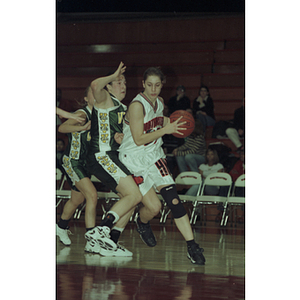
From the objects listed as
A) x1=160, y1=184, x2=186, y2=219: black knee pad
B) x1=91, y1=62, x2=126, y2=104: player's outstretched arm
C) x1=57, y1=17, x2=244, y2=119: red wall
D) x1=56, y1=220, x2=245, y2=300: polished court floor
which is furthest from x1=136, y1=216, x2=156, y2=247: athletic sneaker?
x1=57, y1=17, x2=244, y2=119: red wall

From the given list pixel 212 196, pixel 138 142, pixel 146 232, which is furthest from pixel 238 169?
pixel 138 142

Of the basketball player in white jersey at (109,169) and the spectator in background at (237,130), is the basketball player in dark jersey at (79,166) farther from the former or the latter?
the spectator in background at (237,130)

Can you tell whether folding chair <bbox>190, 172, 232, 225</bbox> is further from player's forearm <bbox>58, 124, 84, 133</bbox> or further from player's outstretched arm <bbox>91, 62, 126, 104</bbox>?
player's outstretched arm <bbox>91, 62, 126, 104</bbox>

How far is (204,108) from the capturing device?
28.2 feet

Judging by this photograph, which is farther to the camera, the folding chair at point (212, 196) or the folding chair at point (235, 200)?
the folding chair at point (212, 196)

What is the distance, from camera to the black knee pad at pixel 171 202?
379 cm

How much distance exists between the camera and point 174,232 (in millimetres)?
6039

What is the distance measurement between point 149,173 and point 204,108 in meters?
4.78

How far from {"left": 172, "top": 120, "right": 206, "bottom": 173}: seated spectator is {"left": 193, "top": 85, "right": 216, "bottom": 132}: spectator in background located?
0.87 metres

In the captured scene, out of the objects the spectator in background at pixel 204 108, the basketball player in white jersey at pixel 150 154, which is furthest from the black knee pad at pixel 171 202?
the spectator in background at pixel 204 108

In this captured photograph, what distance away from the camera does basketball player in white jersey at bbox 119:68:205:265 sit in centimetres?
377

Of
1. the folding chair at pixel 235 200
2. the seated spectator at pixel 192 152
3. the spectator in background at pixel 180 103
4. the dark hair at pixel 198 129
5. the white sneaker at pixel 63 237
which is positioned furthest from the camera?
the spectator in background at pixel 180 103

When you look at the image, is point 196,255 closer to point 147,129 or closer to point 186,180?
point 147,129

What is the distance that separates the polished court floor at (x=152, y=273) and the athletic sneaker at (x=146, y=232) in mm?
71
